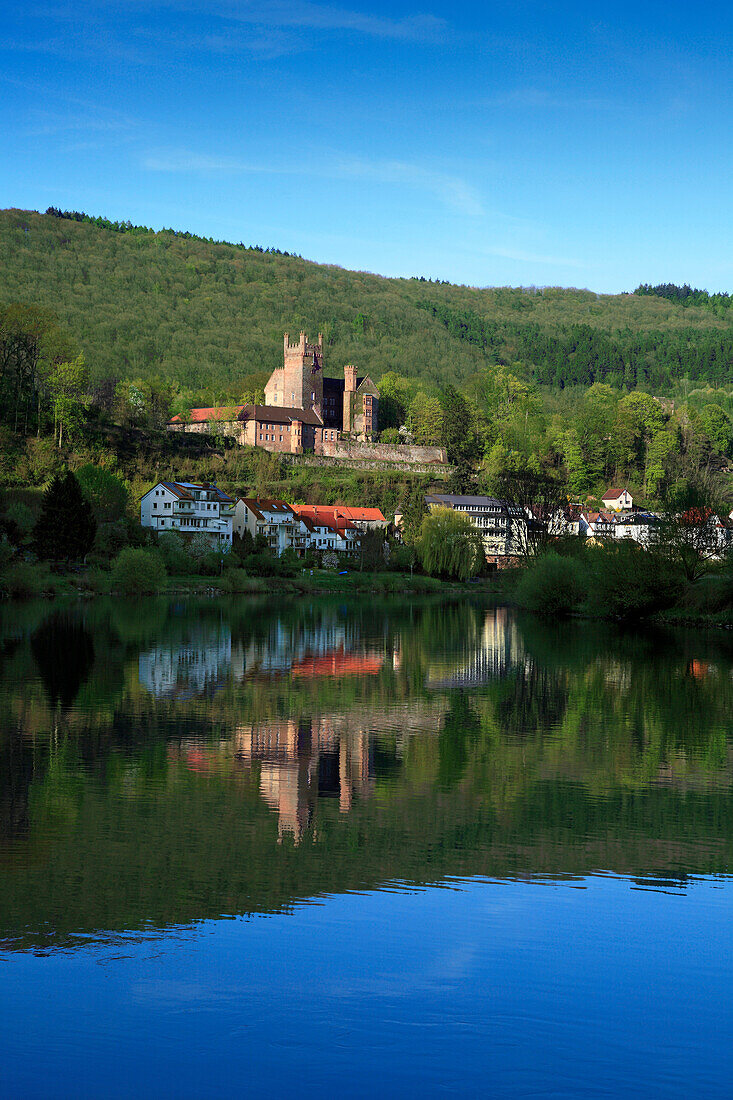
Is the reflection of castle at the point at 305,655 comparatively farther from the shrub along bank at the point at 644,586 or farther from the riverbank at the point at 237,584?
the riverbank at the point at 237,584

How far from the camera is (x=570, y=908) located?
33.0ft

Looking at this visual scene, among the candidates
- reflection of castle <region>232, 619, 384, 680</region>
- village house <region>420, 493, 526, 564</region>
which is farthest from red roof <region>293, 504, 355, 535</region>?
reflection of castle <region>232, 619, 384, 680</region>

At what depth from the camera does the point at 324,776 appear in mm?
15648

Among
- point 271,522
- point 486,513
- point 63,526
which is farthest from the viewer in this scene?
point 486,513

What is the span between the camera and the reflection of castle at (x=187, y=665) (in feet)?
85.0

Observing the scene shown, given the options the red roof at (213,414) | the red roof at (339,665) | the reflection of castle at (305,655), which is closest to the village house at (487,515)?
the red roof at (213,414)

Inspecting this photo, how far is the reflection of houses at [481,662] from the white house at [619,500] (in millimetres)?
92838

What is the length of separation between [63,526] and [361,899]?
202 feet

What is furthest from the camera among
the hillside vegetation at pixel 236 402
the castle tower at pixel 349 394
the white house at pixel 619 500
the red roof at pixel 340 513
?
the castle tower at pixel 349 394

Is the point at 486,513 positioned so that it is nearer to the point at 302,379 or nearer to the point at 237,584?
the point at 302,379

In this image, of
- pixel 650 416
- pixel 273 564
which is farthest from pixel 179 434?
pixel 650 416

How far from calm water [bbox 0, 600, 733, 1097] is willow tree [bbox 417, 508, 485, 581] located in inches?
2578

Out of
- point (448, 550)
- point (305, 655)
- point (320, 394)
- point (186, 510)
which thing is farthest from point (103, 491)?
point (320, 394)

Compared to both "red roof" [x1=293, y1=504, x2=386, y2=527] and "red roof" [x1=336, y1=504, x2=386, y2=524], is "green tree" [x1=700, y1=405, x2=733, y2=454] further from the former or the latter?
"red roof" [x1=293, y1=504, x2=386, y2=527]
